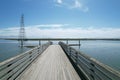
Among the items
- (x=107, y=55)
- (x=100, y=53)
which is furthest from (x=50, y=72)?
(x=100, y=53)

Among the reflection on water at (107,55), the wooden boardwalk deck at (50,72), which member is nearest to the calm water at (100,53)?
the reflection on water at (107,55)

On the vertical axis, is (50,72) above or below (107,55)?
above

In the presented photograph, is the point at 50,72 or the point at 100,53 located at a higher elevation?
the point at 50,72

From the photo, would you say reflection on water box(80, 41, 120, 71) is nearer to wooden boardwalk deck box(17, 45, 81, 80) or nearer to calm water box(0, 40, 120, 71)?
calm water box(0, 40, 120, 71)

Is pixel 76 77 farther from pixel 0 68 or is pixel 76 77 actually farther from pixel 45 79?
pixel 0 68

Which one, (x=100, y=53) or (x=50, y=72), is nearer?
(x=50, y=72)

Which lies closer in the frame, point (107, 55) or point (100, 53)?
point (107, 55)

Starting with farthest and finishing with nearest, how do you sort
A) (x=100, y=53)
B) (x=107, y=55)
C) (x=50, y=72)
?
1. (x=100, y=53)
2. (x=107, y=55)
3. (x=50, y=72)

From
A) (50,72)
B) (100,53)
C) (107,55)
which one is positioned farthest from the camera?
(100,53)

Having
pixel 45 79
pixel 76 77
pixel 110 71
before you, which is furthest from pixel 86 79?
pixel 110 71

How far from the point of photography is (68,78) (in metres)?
5.81

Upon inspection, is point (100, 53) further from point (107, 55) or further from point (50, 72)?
point (50, 72)

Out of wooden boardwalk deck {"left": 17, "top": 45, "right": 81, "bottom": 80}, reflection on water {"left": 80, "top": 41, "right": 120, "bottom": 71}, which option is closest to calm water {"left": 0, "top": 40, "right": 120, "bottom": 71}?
reflection on water {"left": 80, "top": 41, "right": 120, "bottom": 71}

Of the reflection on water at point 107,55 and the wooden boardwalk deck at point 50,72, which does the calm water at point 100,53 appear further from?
the wooden boardwalk deck at point 50,72
